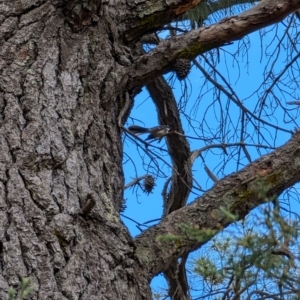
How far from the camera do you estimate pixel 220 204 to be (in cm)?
144

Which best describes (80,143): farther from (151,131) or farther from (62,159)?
(151,131)

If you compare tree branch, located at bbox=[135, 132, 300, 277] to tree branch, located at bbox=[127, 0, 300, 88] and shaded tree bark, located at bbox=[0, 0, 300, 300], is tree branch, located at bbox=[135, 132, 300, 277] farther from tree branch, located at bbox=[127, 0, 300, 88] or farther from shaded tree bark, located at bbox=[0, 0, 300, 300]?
tree branch, located at bbox=[127, 0, 300, 88]

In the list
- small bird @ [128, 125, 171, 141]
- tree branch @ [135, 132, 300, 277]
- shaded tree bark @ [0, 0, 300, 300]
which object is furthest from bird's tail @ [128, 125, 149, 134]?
tree branch @ [135, 132, 300, 277]

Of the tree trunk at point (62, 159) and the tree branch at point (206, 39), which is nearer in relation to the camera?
the tree trunk at point (62, 159)

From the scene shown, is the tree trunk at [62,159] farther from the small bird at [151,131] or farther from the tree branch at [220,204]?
the small bird at [151,131]

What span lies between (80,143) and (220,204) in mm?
303

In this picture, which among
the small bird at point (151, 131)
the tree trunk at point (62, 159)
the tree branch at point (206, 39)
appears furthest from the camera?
the small bird at point (151, 131)

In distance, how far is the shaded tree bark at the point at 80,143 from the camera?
4.06 ft

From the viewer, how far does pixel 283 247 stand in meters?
0.74

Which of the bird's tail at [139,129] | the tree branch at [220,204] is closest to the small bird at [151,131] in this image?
the bird's tail at [139,129]

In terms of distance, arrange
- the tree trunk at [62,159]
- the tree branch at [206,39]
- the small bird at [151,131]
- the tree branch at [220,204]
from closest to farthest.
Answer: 1. the tree trunk at [62,159]
2. the tree branch at [220,204]
3. the tree branch at [206,39]
4. the small bird at [151,131]

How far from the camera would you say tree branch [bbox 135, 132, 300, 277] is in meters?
1.39

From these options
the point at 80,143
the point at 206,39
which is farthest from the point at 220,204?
the point at 206,39

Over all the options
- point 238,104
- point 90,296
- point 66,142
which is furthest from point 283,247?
point 238,104
